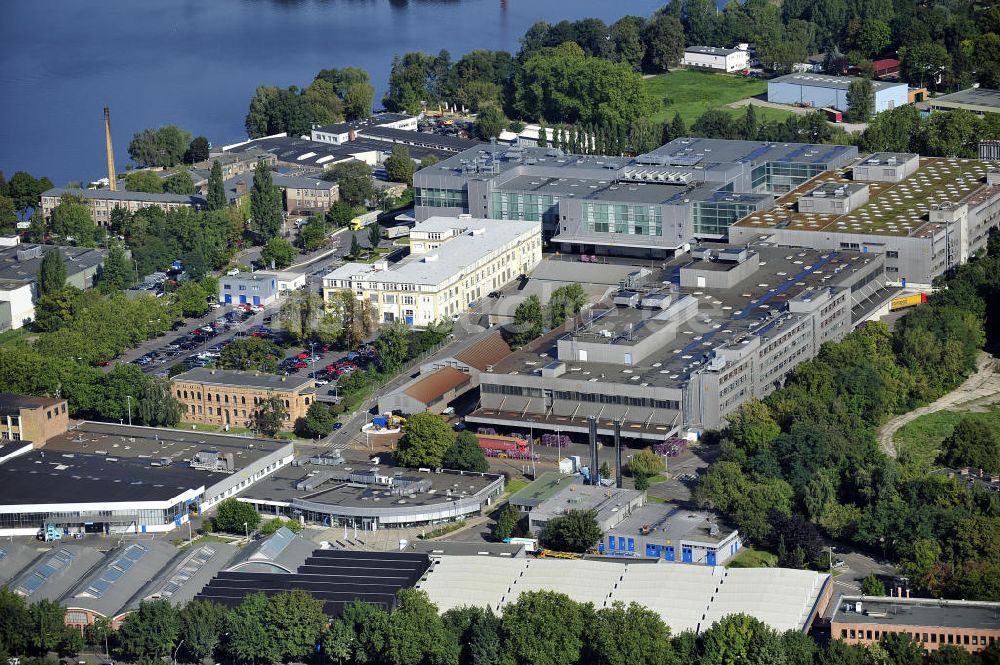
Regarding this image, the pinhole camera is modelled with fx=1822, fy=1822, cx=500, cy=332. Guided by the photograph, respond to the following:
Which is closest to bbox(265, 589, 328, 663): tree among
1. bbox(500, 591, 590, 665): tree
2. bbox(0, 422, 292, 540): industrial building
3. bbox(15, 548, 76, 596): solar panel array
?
bbox(500, 591, 590, 665): tree

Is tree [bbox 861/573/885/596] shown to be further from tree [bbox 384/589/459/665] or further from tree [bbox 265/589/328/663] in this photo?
tree [bbox 265/589/328/663]

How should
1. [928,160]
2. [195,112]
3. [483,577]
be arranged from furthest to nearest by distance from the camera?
[195,112] → [928,160] → [483,577]

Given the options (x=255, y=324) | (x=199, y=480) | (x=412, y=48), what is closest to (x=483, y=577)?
(x=199, y=480)

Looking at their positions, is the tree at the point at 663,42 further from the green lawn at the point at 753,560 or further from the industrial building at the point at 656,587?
the industrial building at the point at 656,587

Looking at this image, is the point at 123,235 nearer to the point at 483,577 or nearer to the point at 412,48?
the point at 483,577

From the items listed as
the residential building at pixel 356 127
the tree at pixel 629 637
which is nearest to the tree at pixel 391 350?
the tree at pixel 629 637
